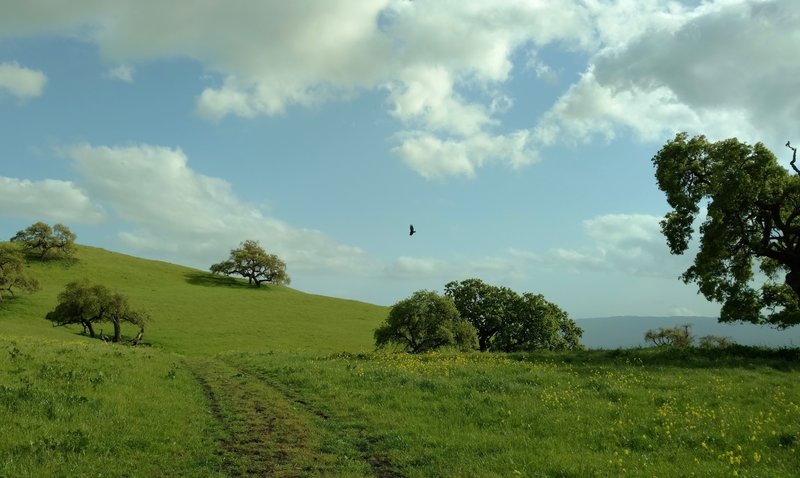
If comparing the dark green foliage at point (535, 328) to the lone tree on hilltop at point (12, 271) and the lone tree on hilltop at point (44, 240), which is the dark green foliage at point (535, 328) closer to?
the lone tree on hilltop at point (12, 271)

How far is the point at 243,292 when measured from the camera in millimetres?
113438

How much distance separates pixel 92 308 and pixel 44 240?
50423 mm

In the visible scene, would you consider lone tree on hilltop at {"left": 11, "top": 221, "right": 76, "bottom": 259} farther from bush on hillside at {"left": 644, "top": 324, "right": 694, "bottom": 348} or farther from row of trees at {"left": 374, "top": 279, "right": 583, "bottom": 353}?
bush on hillside at {"left": 644, "top": 324, "right": 694, "bottom": 348}

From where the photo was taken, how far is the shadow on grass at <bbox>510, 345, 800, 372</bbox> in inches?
1105

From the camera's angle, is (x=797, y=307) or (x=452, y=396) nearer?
(x=452, y=396)

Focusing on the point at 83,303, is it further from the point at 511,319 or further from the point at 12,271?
the point at 511,319

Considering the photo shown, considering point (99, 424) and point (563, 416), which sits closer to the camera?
point (99, 424)

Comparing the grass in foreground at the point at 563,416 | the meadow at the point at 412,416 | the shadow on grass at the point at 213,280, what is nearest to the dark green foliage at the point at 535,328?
the meadow at the point at 412,416

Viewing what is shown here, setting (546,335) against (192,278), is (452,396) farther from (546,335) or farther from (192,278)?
(192,278)

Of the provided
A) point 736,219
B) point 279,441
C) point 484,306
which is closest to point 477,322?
point 484,306

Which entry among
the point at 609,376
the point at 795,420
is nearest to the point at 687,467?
the point at 795,420

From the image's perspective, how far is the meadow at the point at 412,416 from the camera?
12.0 metres

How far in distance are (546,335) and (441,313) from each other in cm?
1275

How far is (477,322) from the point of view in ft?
207
